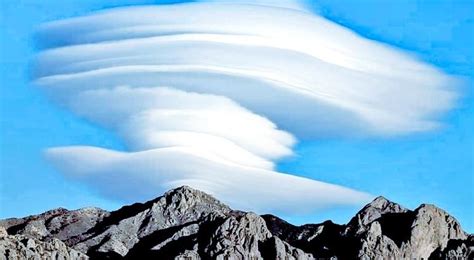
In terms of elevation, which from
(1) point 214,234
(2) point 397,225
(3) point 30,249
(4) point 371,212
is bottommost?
(3) point 30,249

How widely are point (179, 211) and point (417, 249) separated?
34.0m

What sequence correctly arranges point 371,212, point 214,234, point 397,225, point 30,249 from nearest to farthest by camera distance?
point 30,249, point 214,234, point 397,225, point 371,212

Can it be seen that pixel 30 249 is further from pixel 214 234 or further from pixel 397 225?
pixel 397 225

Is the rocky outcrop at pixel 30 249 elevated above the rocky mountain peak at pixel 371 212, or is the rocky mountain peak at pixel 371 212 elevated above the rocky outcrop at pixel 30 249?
the rocky mountain peak at pixel 371 212

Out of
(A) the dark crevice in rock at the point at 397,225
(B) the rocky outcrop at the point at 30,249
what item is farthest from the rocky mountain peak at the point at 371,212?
(B) the rocky outcrop at the point at 30,249

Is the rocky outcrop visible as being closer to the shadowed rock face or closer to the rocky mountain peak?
the shadowed rock face

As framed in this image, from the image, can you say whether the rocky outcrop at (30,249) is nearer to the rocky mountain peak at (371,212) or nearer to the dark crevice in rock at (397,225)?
the rocky mountain peak at (371,212)

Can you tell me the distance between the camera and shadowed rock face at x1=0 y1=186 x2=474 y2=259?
140m

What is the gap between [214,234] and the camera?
472 ft

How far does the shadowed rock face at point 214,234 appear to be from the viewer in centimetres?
13962

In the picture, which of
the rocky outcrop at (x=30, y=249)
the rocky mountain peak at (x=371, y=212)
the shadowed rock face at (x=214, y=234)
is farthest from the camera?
the rocky mountain peak at (x=371, y=212)

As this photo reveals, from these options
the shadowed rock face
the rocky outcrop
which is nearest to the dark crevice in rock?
the shadowed rock face

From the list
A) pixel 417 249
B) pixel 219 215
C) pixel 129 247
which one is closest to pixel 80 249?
pixel 129 247

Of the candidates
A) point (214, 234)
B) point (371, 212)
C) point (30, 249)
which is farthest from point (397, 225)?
point (30, 249)
